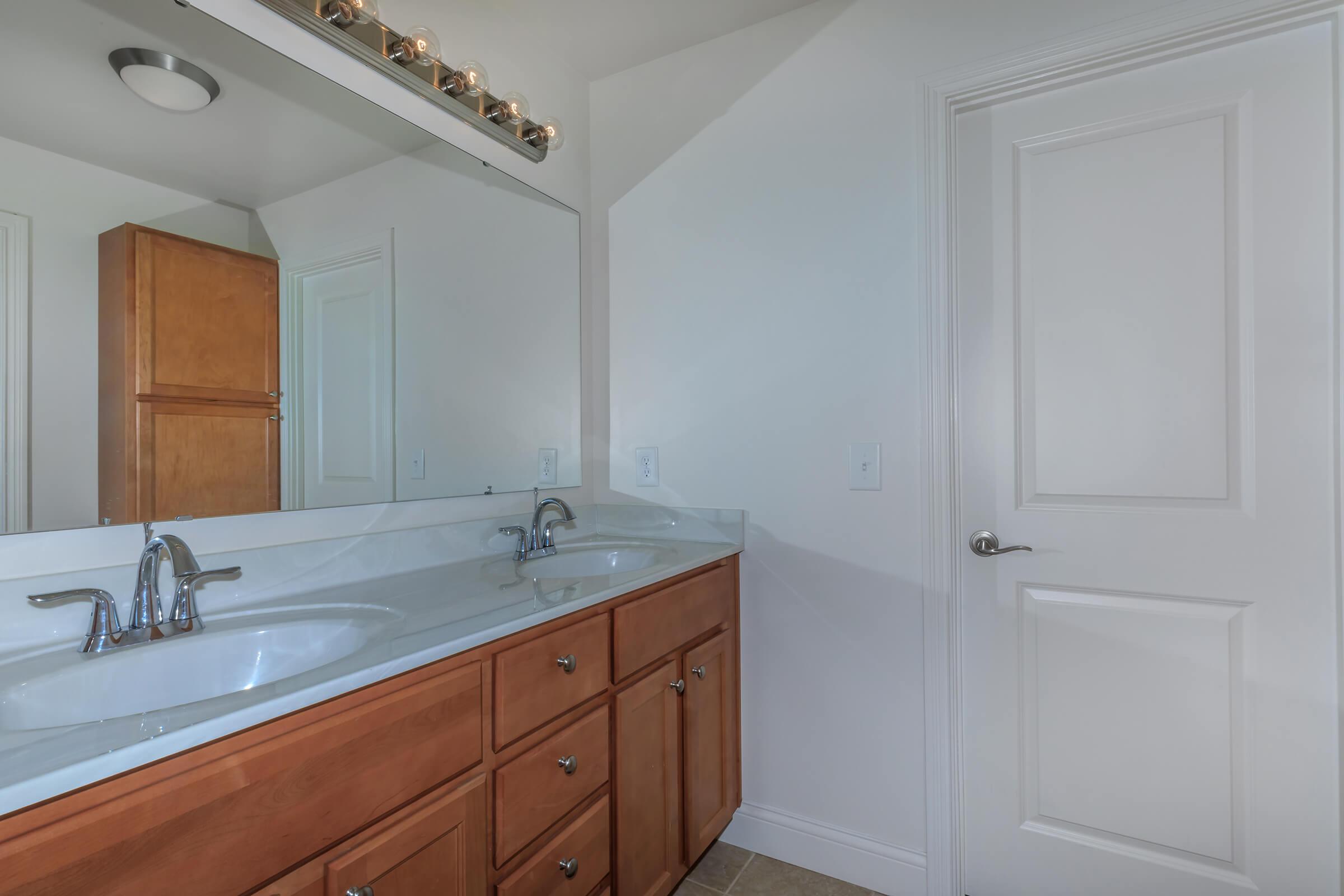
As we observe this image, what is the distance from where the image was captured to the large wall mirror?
95 centimetres

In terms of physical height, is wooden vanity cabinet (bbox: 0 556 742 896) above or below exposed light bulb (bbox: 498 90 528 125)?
below

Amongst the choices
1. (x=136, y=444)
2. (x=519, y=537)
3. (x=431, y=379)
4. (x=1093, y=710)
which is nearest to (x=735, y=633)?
(x=519, y=537)

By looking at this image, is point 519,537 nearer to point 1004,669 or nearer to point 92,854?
point 92,854

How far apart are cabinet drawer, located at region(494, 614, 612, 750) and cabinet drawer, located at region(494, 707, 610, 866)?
0.15ft

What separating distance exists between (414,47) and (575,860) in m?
1.69

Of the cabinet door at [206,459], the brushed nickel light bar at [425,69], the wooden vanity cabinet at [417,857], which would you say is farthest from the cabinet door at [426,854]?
the brushed nickel light bar at [425,69]

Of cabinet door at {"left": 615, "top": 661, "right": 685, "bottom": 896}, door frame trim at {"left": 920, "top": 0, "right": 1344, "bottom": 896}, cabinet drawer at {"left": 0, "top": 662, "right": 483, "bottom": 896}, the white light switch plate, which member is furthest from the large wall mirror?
door frame trim at {"left": 920, "top": 0, "right": 1344, "bottom": 896}

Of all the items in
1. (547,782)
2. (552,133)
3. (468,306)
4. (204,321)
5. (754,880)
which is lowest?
(754,880)

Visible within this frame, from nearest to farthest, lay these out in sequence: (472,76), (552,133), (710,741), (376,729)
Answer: (376,729), (472,76), (710,741), (552,133)

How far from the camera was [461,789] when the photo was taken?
95 centimetres

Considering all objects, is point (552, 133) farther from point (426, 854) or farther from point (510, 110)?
point (426, 854)

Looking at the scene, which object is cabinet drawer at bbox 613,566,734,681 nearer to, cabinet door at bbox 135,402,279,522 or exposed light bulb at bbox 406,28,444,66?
cabinet door at bbox 135,402,279,522

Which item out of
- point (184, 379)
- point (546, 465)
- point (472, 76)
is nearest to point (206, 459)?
point (184, 379)

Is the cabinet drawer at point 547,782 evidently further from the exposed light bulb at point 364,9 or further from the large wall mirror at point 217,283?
the exposed light bulb at point 364,9
